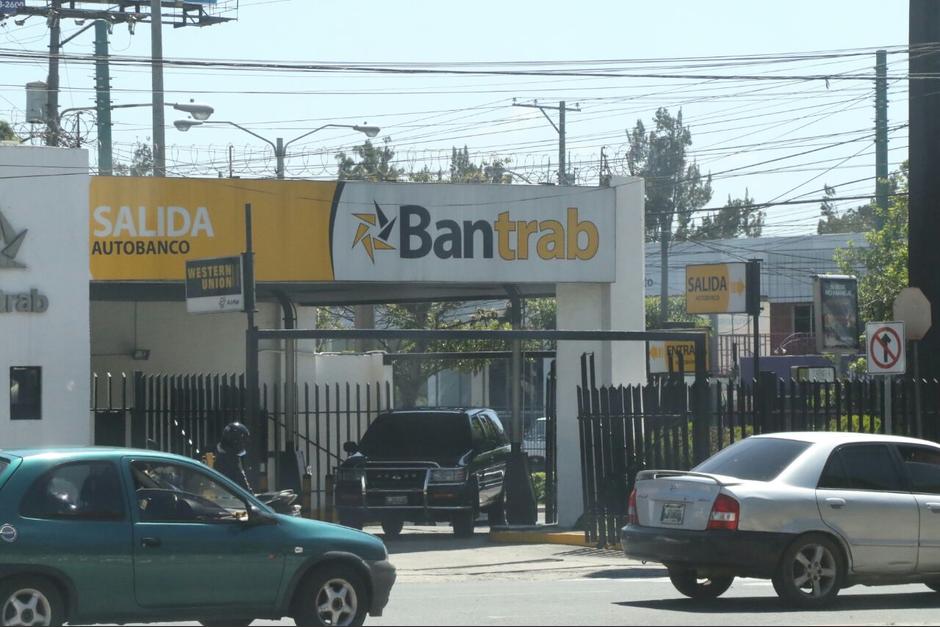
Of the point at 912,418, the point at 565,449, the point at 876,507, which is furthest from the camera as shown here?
the point at 565,449

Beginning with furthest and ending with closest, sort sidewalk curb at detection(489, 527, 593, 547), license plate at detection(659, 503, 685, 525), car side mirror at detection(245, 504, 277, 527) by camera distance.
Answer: sidewalk curb at detection(489, 527, 593, 547) → license plate at detection(659, 503, 685, 525) → car side mirror at detection(245, 504, 277, 527)

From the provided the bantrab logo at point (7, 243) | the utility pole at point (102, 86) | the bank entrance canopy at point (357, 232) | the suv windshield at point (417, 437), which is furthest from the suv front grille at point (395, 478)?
the utility pole at point (102, 86)

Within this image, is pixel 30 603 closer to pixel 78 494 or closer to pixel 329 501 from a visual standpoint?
pixel 78 494

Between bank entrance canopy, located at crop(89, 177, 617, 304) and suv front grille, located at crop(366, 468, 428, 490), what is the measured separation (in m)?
3.08

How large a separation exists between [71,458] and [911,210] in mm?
13767

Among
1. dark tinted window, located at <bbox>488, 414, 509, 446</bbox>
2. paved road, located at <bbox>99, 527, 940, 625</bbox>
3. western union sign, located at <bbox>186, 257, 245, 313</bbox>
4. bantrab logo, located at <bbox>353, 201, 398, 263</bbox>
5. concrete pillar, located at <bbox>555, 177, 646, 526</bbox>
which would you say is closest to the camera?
paved road, located at <bbox>99, 527, 940, 625</bbox>

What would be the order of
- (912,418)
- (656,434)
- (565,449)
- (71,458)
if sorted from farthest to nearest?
1. (565,449)
2. (912,418)
3. (656,434)
4. (71,458)

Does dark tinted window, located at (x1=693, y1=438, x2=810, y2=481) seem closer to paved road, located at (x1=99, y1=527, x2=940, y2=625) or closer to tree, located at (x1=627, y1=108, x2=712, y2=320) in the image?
paved road, located at (x1=99, y1=527, x2=940, y2=625)

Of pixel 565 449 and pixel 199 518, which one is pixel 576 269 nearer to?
pixel 565 449

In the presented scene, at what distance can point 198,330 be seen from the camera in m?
25.5

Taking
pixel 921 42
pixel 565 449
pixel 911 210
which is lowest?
pixel 565 449

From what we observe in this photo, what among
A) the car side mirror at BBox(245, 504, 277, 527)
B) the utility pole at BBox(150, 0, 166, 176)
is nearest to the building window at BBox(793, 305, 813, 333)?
the utility pole at BBox(150, 0, 166, 176)

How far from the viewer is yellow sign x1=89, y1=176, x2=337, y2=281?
20.4 metres

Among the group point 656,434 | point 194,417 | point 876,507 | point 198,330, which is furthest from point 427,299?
point 876,507
